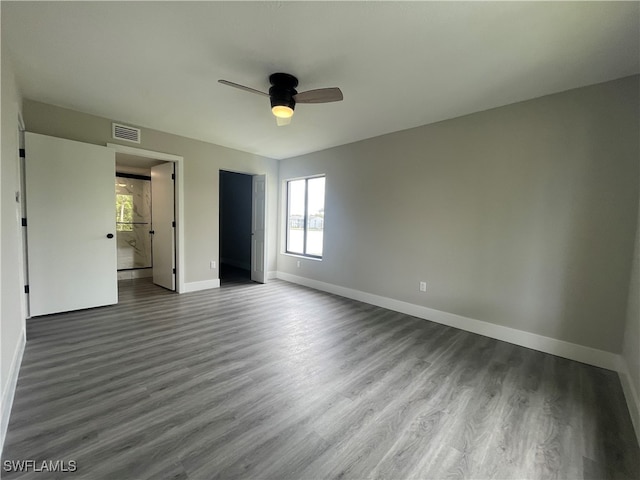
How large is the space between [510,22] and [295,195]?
14.6 ft

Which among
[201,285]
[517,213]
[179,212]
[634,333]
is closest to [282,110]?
[517,213]

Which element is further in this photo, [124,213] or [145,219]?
[145,219]

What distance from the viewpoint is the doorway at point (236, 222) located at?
6.84 meters

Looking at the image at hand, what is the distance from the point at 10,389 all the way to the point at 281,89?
3.12 meters

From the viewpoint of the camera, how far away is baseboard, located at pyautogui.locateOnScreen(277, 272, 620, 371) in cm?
257

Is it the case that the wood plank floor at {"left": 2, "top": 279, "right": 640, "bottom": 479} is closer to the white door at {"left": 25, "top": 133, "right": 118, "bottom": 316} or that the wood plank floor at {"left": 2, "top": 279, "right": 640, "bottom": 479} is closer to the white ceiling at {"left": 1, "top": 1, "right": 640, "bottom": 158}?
the white door at {"left": 25, "top": 133, "right": 118, "bottom": 316}

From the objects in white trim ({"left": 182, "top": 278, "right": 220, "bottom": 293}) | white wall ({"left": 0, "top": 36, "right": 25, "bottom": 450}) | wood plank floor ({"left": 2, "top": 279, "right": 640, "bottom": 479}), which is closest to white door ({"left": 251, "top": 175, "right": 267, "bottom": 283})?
white trim ({"left": 182, "top": 278, "right": 220, "bottom": 293})

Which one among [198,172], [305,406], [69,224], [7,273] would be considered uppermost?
[198,172]

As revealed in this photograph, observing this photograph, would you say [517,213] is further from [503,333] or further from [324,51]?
[324,51]

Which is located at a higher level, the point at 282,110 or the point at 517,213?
the point at 282,110

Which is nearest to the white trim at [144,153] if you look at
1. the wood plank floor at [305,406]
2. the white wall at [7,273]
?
the white wall at [7,273]

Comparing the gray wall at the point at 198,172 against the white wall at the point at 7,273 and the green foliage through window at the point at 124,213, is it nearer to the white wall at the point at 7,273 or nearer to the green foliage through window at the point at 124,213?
the white wall at the point at 7,273

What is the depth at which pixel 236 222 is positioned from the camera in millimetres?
7148

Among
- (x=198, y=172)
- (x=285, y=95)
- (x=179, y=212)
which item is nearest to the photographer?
(x=285, y=95)
